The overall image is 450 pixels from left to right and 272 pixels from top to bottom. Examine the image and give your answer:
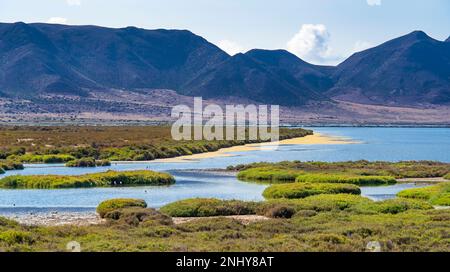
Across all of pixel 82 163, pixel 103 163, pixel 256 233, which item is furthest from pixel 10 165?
pixel 256 233

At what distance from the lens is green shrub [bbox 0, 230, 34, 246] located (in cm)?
2300

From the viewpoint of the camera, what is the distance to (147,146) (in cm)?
8200

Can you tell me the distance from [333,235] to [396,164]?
45195mm

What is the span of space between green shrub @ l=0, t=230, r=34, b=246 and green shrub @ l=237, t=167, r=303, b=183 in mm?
31277

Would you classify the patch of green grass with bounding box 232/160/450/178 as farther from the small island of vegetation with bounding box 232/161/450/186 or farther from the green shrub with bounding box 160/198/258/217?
the green shrub with bounding box 160/198/258/217

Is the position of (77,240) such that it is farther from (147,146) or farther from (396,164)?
(147,146)

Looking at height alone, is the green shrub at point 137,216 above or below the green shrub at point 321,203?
above

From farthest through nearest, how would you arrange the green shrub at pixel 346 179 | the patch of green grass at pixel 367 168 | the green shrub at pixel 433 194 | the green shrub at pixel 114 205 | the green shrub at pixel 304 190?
1. the patch of green grass at pixel 367 168
2. the green shrub at pixel 346 179
3. the green shrub at pixel 304 190
4. the green shrub at pixel 433 194
5. the green shrub at pixel 114 205

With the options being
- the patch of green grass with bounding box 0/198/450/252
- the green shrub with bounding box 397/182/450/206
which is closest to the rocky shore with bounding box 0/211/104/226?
the patch of green grass with bounding box 0/198/450/252

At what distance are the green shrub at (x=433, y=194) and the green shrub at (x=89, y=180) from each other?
15.5 m

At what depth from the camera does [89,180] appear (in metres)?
48.1

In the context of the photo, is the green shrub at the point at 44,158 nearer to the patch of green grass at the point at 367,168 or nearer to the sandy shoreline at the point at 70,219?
the patch of green grass at the point at 367,168

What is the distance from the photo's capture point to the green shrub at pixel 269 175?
53719 mm

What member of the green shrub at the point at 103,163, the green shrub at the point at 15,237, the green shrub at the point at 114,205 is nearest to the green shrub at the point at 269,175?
the green shrub at the point at 103,163
